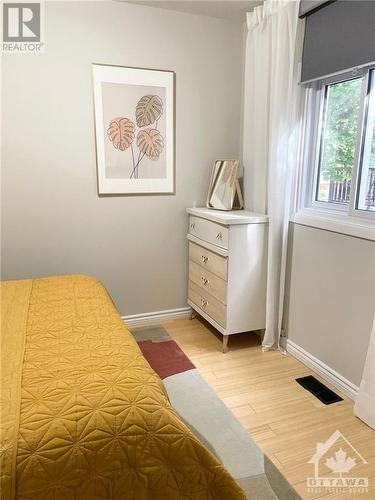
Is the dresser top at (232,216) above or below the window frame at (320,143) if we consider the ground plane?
below

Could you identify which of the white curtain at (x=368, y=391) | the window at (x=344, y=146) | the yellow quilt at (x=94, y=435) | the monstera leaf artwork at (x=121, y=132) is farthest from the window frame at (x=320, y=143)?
the yellow quilt at (x=94, y=435)

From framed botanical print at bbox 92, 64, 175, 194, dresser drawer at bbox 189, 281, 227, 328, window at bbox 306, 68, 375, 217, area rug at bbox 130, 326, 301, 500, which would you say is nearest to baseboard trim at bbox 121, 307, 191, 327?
dresser drawer at bbox 189, 281, 227, 328

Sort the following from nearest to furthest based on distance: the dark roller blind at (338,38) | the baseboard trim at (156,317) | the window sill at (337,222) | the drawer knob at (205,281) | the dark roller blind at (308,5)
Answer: the dark roller blind at (338,38) < the window sill at (337,222) < the dark roller blind at (308,5) < the drawer knob at (205,281) < the baseboard trim at (156,317)

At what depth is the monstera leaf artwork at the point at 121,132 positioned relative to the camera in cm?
260

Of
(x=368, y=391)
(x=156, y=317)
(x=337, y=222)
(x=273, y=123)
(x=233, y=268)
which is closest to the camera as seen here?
(x=368, y=391)

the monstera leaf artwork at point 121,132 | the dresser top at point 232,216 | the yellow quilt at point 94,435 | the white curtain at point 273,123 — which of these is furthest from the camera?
the monstera leaf artwork at point 121,132

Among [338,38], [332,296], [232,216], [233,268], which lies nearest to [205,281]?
[233,268]

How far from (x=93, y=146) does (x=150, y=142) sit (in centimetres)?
43

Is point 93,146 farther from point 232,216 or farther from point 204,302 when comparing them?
point 204,302

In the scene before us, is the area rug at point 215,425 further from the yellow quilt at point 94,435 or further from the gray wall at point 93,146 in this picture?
the gray wall at point 93,146

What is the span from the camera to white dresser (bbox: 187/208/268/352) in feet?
8.02

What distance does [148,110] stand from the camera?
2.67 metres

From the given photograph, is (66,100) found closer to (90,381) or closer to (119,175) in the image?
(119,175)

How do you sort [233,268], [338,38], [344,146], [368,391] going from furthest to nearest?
[233,268] → [344,146] → [338,38] → [368,391]
